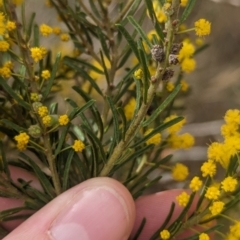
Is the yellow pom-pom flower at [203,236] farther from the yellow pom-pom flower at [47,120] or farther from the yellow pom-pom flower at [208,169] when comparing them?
the yellow pom-pom flower at [47,120]

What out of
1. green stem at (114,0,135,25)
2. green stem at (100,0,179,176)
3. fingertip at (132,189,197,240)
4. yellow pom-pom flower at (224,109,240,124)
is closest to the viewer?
green stem at (100,0,179,176)

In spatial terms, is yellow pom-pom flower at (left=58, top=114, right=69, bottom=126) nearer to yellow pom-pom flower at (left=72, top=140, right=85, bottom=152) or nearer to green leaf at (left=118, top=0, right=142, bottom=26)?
yellow pom-pom flower at (left=72, top=140, right=85, bottom=152)

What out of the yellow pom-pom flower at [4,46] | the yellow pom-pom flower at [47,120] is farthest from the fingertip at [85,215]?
the yellow pom-pom flower at [4,46]

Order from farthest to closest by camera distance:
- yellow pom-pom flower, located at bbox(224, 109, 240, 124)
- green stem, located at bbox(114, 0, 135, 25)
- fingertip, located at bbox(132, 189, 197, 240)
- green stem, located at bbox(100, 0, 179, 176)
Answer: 1. fingertip, located at bbox(132, 189, 197, 240)
2. green stem, located at bbox(114, 0, 135, 25)
3. yellow pom-pom flower, located at bbox(224, 109, 240, 124)
4. green stem, located at bbox(100, 0, 179, 176)

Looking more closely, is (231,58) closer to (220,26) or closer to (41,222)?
(220,26)

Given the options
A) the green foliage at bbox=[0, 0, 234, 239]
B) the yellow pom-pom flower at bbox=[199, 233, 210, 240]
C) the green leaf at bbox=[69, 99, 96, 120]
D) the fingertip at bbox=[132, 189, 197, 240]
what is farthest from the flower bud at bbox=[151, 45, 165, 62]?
the fingertip at bbox=[132, 189, 197, 240]

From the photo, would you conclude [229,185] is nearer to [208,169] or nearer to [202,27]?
[208,169]
